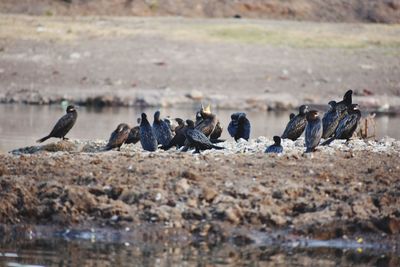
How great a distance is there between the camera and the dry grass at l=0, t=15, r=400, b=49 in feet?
109

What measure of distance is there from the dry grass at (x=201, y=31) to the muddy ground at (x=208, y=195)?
743 inches

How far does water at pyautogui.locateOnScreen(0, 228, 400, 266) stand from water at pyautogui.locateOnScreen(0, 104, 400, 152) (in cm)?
643

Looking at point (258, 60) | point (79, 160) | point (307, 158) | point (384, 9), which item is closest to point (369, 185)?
point (307, 158)

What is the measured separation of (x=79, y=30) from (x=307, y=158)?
19.3 m

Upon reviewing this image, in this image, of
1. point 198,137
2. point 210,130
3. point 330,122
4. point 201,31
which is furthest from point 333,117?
point 201,31

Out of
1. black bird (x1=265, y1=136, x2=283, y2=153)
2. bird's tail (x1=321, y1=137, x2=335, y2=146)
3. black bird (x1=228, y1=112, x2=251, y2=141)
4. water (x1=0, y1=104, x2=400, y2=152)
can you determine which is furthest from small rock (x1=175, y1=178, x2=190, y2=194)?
water (x1=0, y1=104, x2=400, y2=152)

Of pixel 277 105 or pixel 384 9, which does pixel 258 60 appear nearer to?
pixel 277 105

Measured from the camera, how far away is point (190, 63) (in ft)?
104

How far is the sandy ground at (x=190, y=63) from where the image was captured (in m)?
29.9

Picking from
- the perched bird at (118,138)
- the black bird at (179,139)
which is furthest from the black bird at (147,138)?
the black bird at (179,139)

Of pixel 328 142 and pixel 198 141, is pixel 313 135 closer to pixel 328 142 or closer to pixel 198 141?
pixel 328 142

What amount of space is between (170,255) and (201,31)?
22.3 metres

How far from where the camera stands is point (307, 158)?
48.5 feet

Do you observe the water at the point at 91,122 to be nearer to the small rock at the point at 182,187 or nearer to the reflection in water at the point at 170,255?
the small rock at the point at 182,187
